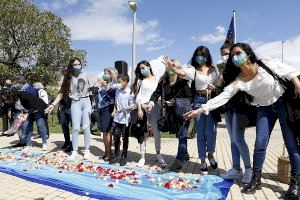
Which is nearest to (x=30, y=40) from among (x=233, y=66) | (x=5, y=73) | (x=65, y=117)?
(x=5, y=73)

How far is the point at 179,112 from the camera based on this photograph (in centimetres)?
664

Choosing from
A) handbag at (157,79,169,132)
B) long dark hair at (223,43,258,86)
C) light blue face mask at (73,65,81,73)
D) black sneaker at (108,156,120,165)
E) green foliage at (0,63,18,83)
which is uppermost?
green foliage at (0,63,18,83)

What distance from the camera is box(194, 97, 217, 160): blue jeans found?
6.46m

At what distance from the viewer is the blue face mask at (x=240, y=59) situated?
16.8 ft

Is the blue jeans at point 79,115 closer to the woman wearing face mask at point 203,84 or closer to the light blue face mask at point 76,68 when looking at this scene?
the light blue face mask at point 76,68

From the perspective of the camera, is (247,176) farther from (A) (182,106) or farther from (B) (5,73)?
(B) (5,73)

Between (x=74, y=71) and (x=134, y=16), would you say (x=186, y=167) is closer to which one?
(x=74, y=71)

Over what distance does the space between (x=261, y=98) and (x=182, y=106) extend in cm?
178

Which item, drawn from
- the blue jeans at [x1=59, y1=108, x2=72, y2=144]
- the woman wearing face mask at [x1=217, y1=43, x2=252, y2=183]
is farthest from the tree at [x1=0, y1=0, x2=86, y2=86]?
the woman wearing face mask at [x1=217, y1=43, x2=252, y2=183]

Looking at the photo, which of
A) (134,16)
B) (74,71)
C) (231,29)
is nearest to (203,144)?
(74,71)

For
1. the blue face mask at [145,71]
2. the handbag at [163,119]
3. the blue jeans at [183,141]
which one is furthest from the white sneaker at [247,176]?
the blue face mask at [145,71]

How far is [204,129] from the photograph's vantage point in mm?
6590

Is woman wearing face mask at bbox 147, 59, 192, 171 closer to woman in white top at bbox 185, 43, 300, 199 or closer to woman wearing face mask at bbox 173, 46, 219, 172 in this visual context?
woman wearing face mask at bbox 173, 46, 219, 172

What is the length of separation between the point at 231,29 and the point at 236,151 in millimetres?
12331
